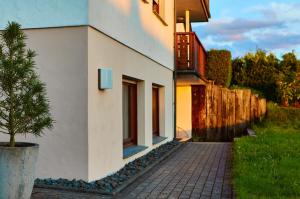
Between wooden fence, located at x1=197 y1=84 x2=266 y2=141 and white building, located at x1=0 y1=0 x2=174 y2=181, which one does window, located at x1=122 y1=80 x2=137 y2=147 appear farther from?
wooden fence, located at x1=197 y1=84 x2=266 y2=141

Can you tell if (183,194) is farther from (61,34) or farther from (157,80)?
(157,80)

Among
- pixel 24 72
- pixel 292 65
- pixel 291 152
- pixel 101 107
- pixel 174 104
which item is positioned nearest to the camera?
pixel 24 72

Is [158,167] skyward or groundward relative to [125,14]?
groundward

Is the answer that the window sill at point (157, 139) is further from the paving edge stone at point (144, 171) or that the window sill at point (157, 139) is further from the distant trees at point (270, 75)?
the distant trees at point (270, 75)

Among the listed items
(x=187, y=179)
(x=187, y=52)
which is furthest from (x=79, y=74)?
(x=187, y=52)

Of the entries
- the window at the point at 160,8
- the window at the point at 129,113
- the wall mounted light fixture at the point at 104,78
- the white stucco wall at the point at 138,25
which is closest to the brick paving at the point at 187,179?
the window at the point at 129,113

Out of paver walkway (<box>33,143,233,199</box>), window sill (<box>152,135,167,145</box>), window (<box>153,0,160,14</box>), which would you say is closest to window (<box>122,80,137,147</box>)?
paver walkway (<box>33,143,233,199</box>)

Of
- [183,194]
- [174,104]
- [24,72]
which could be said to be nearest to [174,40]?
[174,104]

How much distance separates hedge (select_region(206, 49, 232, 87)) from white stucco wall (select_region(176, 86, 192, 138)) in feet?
6.78

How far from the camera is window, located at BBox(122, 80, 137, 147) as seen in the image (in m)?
10.5

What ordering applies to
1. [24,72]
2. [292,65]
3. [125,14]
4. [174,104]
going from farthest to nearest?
[292,65]
[174,104]
[125,14]
[24,72]

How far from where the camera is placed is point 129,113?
10898 mm

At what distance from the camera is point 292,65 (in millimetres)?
23609

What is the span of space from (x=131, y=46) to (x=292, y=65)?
15688 mm
